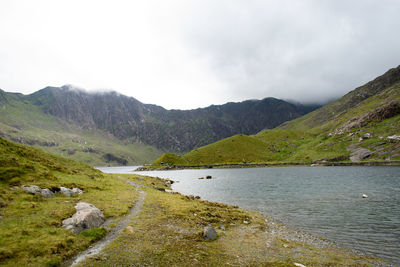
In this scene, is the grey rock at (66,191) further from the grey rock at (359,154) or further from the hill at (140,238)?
the grey rock at (359,154)

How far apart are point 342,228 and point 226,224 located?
47.9 ft

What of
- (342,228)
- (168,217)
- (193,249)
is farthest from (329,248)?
(168,217)

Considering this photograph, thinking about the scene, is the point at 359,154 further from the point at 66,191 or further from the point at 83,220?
the point at 83,220

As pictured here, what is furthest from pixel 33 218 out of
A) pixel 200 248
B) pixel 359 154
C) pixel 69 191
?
pixel 359 154

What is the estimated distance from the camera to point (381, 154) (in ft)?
484

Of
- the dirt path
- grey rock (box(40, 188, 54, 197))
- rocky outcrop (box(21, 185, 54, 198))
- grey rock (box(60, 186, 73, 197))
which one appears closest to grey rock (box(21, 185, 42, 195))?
rocky outcrop (box(21, 185, 54, 198))

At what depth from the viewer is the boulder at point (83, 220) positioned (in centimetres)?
1811

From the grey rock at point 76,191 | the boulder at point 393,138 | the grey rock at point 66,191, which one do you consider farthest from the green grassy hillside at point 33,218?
the boulder at point 393,138

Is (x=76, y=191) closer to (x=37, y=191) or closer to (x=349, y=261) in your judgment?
(x=37, y=191)

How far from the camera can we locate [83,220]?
62.8 feet

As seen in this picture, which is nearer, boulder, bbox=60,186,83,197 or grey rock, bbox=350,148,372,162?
boulder, bbox=60,186,83,197

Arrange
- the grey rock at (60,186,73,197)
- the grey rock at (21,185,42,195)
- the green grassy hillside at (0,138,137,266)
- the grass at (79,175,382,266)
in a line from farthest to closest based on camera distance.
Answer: the grey rock at (60,186,73,197), the grey rock at (21,185,42,195), the grass at (79,175,382,266), the green grassy hillside at (0,138,137,266)

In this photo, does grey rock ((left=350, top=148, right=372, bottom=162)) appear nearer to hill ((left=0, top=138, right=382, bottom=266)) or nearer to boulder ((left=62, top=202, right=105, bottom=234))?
hill ((left=0, top=138, right=382, bottom=266))

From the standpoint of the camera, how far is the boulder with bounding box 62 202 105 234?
59.4ft
